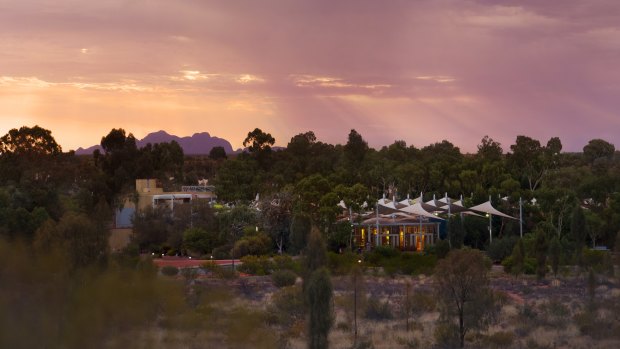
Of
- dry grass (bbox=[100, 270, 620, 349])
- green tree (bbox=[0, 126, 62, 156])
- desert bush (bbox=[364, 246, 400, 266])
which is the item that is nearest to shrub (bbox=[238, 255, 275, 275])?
desert bush (bbox=[364, 246, 400, 266])

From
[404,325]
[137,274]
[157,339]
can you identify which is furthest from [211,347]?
[404,325]

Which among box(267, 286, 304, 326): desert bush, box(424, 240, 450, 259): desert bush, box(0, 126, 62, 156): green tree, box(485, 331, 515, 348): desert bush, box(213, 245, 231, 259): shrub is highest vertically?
box(0, 126, 62, 156): green tree

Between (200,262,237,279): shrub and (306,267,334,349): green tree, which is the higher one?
(306,267,334,349): green tree

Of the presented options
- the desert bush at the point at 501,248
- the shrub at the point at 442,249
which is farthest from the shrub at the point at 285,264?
the desert bush at the point at 501,248

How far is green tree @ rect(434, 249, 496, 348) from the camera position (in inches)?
882

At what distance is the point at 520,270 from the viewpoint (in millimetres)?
36312

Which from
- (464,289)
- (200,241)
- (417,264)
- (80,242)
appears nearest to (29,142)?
(200,241)

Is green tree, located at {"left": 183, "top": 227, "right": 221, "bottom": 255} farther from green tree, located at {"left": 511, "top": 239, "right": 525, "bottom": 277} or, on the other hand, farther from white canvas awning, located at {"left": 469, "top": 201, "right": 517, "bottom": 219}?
green tree, located at {"left": 511, "top": 239, "right": 525, "bottom": 277}

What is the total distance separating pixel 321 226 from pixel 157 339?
993 inches

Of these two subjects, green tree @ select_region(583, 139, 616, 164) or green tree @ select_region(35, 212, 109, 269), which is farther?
green tree @ select_region(583, 139, 616, 164)

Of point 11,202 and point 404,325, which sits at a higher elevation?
point 11,202

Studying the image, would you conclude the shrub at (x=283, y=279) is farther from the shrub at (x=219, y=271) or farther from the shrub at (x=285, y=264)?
the shrub at (x=219, y=271)

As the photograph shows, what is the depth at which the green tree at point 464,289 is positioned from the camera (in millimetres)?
22406

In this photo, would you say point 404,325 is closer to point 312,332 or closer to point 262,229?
point 312,332
